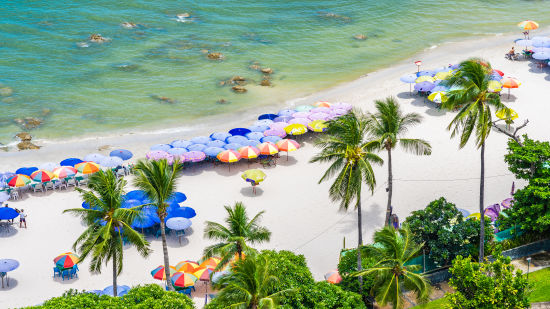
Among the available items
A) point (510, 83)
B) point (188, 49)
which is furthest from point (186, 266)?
point (188, 49)

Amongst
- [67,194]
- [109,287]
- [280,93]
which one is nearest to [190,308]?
[109,287]

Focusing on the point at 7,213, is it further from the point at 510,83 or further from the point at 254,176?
the point at 510,83

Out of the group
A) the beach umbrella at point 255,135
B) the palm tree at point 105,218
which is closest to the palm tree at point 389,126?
the palm tree at point 105,218

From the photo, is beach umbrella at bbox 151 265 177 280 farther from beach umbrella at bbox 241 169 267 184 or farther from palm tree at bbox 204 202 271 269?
beach umbrella at bbox 241 169 267 184

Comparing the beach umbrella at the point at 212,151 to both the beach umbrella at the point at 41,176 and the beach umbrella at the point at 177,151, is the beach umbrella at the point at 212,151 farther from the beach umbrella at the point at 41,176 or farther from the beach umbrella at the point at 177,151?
the beach umbrella at the point at 41,176

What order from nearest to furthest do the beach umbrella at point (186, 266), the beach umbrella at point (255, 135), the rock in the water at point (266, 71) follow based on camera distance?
1. the beach umbrella at point (186, 266)
2. the beach umbrella at point (255, 135)
3. the rock in the water at point (266, 71)
